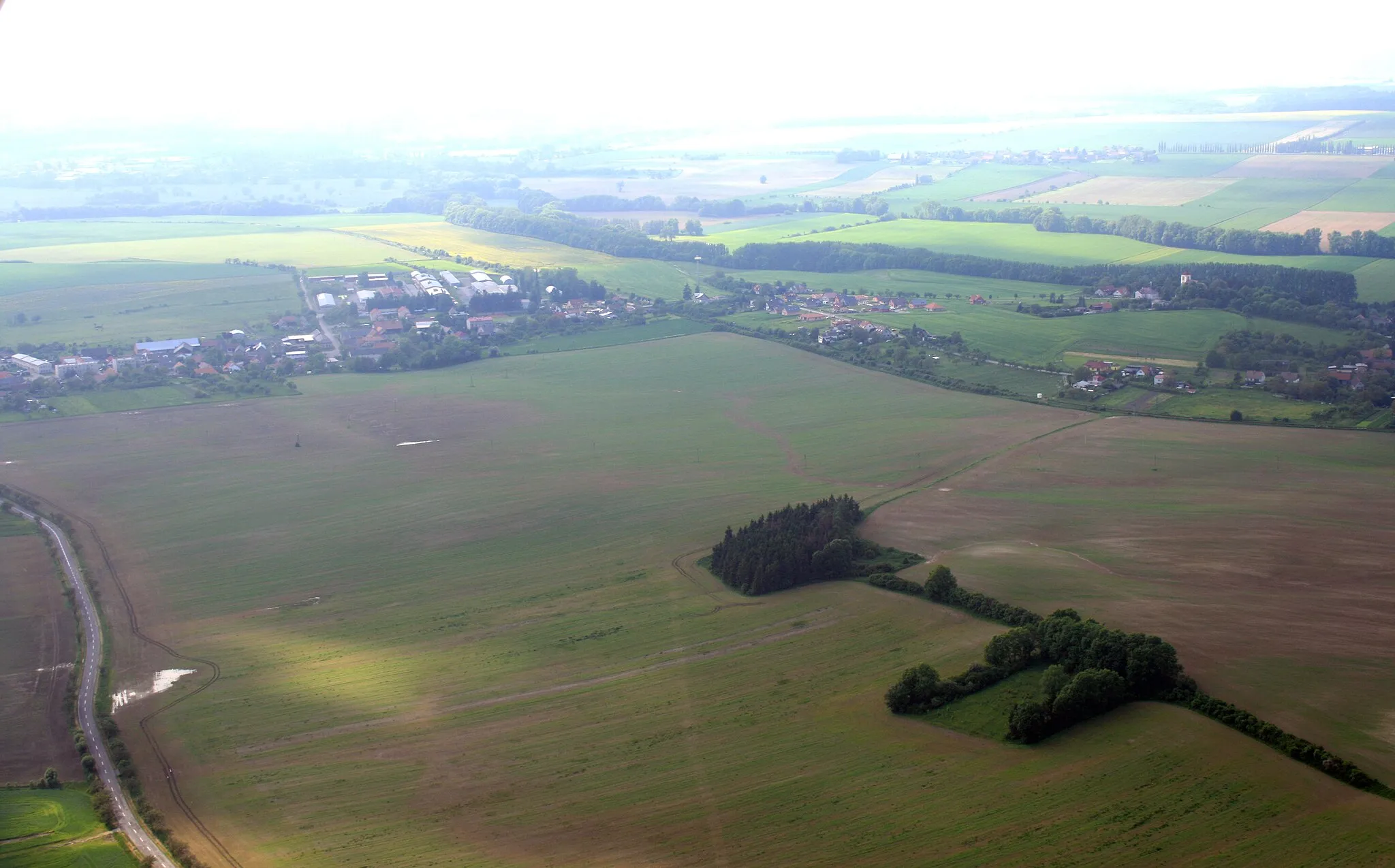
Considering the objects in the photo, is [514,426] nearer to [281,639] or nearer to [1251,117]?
[281,639]

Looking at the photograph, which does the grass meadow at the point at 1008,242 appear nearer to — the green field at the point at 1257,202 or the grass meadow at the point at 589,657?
the green field at the point at 1257,202

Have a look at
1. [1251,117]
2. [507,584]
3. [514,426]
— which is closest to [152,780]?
[507,584]

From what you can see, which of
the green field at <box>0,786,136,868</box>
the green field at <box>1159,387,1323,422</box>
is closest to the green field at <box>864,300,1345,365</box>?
the green field at <box>1159,387,1323,422</box>

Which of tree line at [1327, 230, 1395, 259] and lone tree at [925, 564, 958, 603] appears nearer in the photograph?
lone tree at [925, 564, 958, 603]

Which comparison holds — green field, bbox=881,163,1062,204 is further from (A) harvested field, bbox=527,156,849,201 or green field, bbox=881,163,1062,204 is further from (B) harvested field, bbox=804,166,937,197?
(A) harvested field, bbox=527,156,849,201

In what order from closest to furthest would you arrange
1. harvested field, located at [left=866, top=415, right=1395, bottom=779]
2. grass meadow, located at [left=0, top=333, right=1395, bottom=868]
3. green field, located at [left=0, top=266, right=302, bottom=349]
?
grass meadow, located at [left=0, top=333, right=1395, bottom=868] → harvested field, located at [left=866, top=415, right=1395, bottom=779] → green field, located at [left=0, top=266, right=302, bottom=349]

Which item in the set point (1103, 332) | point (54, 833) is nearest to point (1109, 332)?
point (1103, 332)
